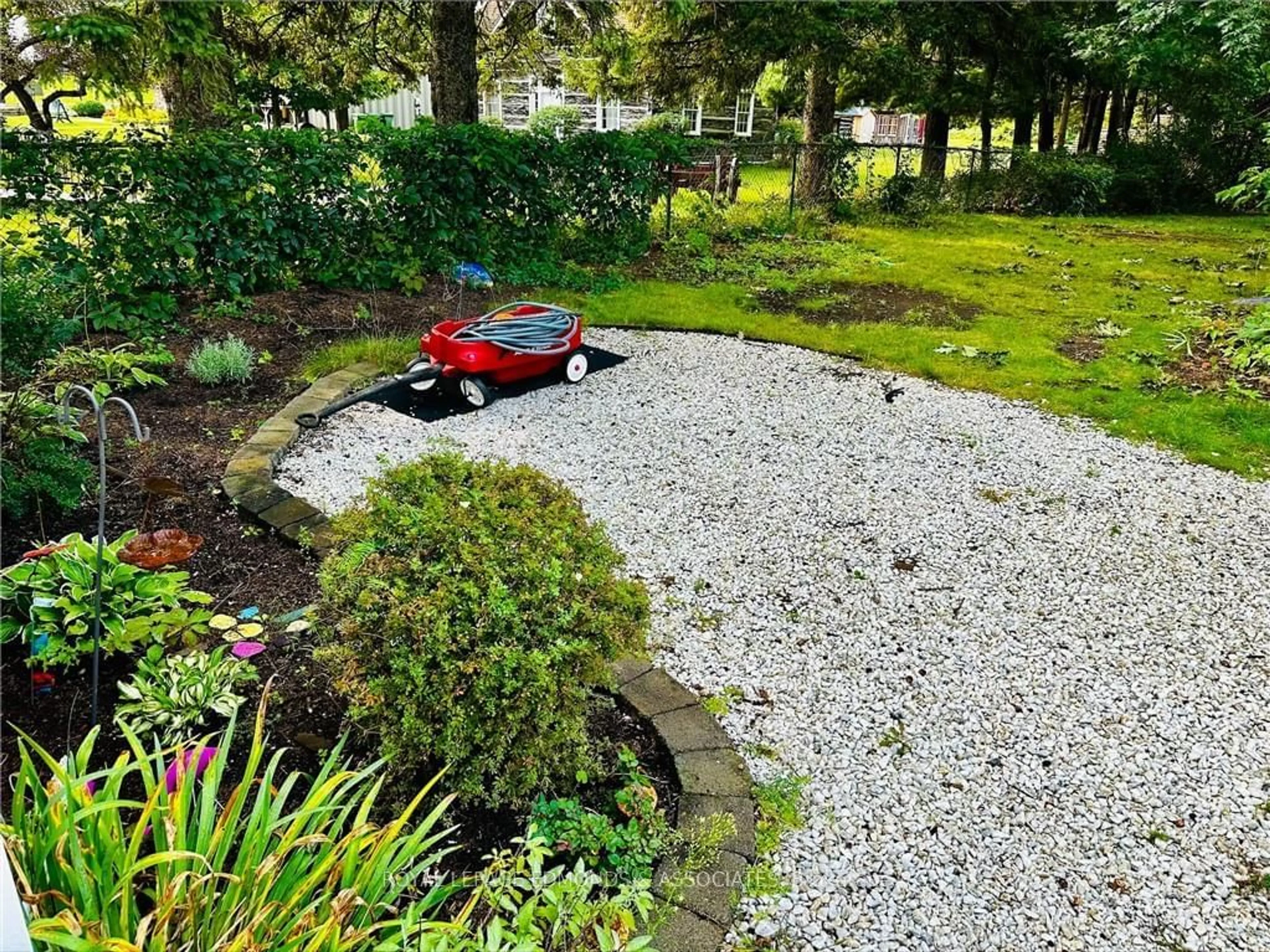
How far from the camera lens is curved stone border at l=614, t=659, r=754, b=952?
1.76m

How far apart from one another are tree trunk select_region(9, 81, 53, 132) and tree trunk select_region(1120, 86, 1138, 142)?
1776 centimetres

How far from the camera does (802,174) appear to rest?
11586 mm

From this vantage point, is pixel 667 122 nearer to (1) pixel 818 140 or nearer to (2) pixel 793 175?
(1) pixel 818 140

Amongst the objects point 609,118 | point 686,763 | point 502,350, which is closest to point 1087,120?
point 609,118

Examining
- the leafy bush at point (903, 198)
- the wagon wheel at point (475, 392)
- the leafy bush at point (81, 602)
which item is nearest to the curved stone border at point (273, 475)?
the wagon wheel at point (475, 392)

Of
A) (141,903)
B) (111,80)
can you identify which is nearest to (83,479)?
(141,903)

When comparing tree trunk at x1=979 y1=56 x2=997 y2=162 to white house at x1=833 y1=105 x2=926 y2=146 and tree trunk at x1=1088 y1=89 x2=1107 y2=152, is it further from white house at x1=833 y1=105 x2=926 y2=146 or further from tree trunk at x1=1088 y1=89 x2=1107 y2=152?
white house at x1=833 y1=105 x2=926 y2=146

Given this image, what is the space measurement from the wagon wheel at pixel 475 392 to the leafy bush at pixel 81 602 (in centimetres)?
269

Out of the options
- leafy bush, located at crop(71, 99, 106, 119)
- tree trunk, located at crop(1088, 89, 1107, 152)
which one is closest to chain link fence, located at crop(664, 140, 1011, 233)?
tree trunk, located at crop(1088, 89, 1107, 152)

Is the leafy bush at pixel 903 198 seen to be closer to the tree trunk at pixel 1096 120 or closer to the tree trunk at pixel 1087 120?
the tree trunk at pixel 1087 120

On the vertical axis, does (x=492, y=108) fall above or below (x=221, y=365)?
above

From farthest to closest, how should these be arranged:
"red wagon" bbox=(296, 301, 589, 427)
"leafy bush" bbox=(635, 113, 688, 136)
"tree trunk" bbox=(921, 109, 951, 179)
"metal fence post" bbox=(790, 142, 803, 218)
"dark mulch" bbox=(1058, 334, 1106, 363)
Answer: "leafy bush" bbox=(635, 113, 688, 136)
"tree trunk" bbox=(921, 109, 951, 179)
"metal fence post" bbox=(790, 142, 803, 218)
"dark mulch" bbox=(1058, 334, 1106, 363)
"red wagon" bbox=(296, 301, 589, 427)

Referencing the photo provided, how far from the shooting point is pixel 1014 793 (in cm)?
227

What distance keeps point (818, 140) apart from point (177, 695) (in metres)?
11.6
